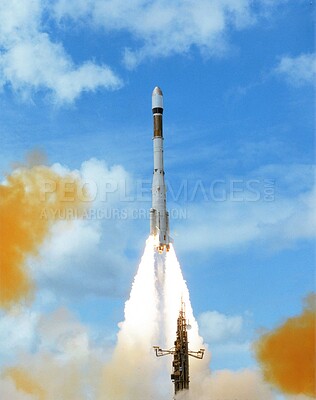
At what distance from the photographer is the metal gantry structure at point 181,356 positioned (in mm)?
69438

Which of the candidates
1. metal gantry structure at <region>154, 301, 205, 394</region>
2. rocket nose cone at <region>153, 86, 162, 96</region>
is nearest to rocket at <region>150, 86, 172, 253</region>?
rocket nose cone at <region>153, 86, 162, 96</region>

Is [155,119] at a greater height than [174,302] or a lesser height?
greater

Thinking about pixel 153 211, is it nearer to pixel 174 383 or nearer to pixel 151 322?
pixel 151 322

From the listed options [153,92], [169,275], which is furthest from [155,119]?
[169,275]

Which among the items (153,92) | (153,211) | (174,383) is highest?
(153,92)

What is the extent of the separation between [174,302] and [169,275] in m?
2.64

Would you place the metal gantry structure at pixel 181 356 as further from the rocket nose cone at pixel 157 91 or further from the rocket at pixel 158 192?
the rocket nose cone at pixel 157 91

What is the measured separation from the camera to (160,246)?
73.5 metres

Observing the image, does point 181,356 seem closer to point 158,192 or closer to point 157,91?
point 158,192

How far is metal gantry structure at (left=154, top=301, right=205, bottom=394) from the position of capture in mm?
69438

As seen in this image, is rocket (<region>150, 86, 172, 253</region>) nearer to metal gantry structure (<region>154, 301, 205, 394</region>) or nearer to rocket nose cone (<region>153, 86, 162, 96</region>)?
rocket nose cone (<region>153, 86, 162, 96</region>)

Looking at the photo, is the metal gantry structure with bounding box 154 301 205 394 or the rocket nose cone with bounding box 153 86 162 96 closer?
the metal gantry structure with bounding box 154 301 205 394

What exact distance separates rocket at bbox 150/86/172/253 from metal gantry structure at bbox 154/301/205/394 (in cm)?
681

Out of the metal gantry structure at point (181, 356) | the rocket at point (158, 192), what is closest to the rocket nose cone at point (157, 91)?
the rocket at point (158, 192)
